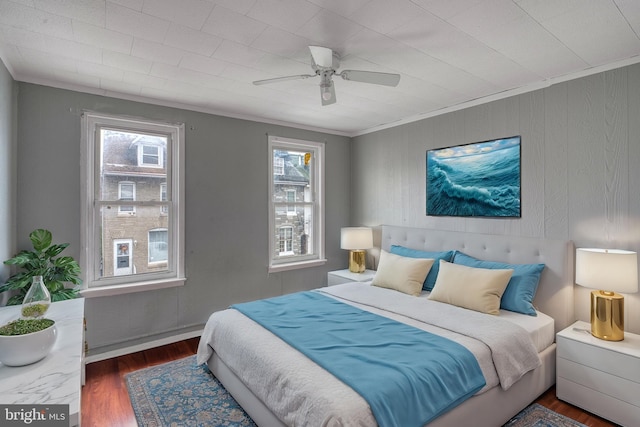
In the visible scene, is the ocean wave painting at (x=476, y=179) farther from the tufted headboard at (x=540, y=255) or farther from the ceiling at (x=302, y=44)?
the ceiling at (x=302, y=44)

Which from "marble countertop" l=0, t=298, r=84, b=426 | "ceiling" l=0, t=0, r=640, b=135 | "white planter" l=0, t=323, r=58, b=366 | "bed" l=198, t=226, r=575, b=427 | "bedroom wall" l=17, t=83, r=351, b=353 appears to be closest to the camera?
"marble countertop" l=0, t=298, r=84, b=426

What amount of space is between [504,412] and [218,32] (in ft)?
9.89

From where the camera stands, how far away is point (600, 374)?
216 cm

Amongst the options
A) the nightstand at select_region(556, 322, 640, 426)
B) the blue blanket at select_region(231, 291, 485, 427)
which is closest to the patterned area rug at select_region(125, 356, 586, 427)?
the nightstand at select_region(556, 322, 640, 426)

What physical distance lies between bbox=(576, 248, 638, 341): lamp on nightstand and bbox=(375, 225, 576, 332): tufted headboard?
31 cm

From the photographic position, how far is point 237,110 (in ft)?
12.0

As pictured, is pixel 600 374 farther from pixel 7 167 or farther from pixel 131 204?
pixel 7 167

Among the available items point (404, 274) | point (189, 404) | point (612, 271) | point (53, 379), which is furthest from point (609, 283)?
point (53, 379)

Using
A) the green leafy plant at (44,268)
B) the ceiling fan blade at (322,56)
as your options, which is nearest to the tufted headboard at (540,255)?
the ceiling fan blade at (322,56)

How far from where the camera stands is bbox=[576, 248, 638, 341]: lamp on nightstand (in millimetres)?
2176

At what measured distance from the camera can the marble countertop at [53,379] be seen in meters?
1.11

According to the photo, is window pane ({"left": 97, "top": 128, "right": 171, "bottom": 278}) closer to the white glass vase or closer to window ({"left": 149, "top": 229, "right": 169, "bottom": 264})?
window ({"left": 149, "top": 229, "right": 169, "bottom": 264})

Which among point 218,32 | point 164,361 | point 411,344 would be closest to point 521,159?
point 411,344

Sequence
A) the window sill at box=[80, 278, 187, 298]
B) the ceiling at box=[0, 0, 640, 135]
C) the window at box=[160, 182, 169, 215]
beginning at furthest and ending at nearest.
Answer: the window at box=[160, 182, 169, 215] < the window sill at box=[80, 278, 187, 298] < the ceiling at box=[0, 0, 640, 135]
